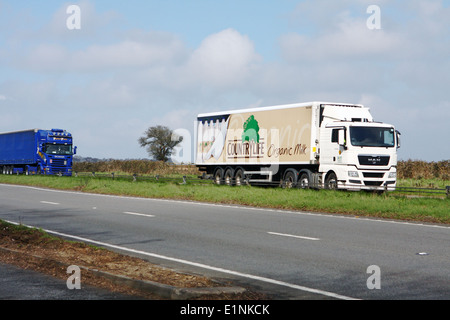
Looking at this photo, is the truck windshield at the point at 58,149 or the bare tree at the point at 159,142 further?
the bare tree at the point at 159,142

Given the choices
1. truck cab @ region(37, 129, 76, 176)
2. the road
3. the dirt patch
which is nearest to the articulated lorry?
the road

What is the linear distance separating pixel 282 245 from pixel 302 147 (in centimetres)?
1813

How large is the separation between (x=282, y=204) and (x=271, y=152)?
10.2 metres

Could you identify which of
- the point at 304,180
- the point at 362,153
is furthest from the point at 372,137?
the point at 304,180

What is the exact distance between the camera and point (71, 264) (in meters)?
9.26

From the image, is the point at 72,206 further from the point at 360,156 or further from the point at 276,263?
the point at 276,263

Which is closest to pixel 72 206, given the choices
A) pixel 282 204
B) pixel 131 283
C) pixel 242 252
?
pixel 282 204

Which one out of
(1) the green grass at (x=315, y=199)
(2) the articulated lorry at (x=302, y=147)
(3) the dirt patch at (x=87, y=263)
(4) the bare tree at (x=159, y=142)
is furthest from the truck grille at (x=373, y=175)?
(4) the bare tree at (x=159, y=142)

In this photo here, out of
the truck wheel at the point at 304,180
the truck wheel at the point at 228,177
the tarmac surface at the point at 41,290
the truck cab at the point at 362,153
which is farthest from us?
the truck wheel at the point at 228,177

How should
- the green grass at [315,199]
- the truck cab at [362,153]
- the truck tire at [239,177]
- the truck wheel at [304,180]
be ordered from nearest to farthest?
the green grass at [315,199], the truck cab at [362,153], the truck wheel at [304,180], the truck tire at [239,177]

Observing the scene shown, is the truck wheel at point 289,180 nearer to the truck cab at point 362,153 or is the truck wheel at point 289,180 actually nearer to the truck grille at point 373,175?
the truck cab at point 362,153

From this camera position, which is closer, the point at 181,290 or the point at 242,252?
the point at 181,290

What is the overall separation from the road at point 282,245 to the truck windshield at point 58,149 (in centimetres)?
3723

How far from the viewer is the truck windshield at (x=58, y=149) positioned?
5720 cm
